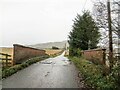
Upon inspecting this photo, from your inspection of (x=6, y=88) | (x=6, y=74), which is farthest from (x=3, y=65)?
(x=6, y=88)

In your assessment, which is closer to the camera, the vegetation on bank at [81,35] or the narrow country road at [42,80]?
the narrow country road at [42,80]

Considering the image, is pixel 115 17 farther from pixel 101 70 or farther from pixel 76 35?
pixel 76 35

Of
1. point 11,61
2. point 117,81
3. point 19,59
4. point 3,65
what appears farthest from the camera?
point 19,59

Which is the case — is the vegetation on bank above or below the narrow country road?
above

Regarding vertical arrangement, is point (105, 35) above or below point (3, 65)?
above

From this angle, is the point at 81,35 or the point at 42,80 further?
the point at 81,35

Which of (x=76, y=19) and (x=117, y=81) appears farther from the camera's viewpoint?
(x=76, y=19)

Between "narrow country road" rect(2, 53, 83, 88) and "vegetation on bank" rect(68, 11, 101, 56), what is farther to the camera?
"vegetation on bank" rect(68, 11, 101, 56)

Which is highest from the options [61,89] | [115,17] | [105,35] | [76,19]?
[76,19]

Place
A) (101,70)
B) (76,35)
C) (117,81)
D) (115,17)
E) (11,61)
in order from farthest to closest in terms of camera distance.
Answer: (76,35) < (11,61) < (115,17) < (101,70) < (117,81)

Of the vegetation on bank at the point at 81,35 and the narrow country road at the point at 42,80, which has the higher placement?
the vegetation on bank at the point at 81,35

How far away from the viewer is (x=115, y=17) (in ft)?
49.3

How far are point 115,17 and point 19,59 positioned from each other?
916 cm

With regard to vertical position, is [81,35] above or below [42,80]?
above
